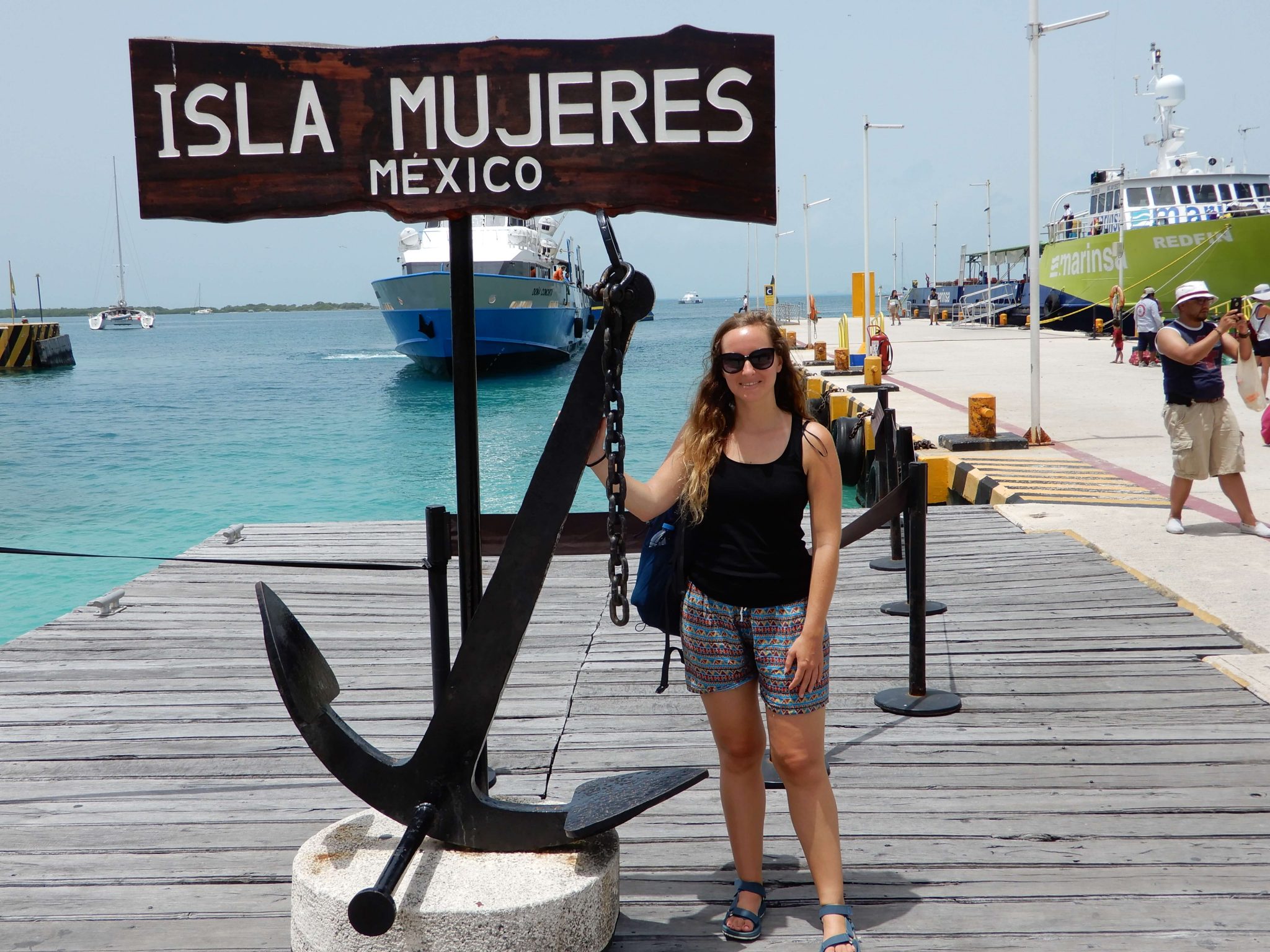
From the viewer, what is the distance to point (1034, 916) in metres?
2.80

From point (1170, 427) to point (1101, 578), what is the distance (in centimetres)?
174

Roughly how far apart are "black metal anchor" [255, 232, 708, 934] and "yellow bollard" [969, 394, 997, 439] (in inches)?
397

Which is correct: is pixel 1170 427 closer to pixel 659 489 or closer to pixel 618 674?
pixel 618 674

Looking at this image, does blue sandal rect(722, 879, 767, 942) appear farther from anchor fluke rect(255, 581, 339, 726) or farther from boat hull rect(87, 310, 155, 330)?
boat hull rect(87, 310, 155, 330)

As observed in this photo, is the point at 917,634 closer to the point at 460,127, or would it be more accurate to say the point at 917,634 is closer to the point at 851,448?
the point at 851,448

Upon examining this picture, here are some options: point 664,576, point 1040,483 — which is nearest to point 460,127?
point 664,576

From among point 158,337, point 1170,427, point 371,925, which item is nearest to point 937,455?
point 1170,427

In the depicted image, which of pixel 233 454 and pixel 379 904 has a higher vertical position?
pixel 379 904

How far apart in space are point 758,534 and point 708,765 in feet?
5.01

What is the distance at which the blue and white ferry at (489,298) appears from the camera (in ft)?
126

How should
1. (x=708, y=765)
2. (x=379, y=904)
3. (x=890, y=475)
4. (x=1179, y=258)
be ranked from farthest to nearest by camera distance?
(x=1179, y=258)
(x=890, y=475)
(x=708, y=765)
(x=379, y=904)

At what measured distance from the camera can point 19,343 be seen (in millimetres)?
56125

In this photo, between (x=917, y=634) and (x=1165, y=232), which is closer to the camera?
(x=917, y=634)

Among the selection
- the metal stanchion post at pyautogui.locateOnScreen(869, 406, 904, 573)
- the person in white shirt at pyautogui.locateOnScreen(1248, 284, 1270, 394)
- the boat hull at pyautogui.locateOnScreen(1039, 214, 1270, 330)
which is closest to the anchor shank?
the metal stanchion post at pyautogui.locateOnScreen(869, 406, 904, 573)
